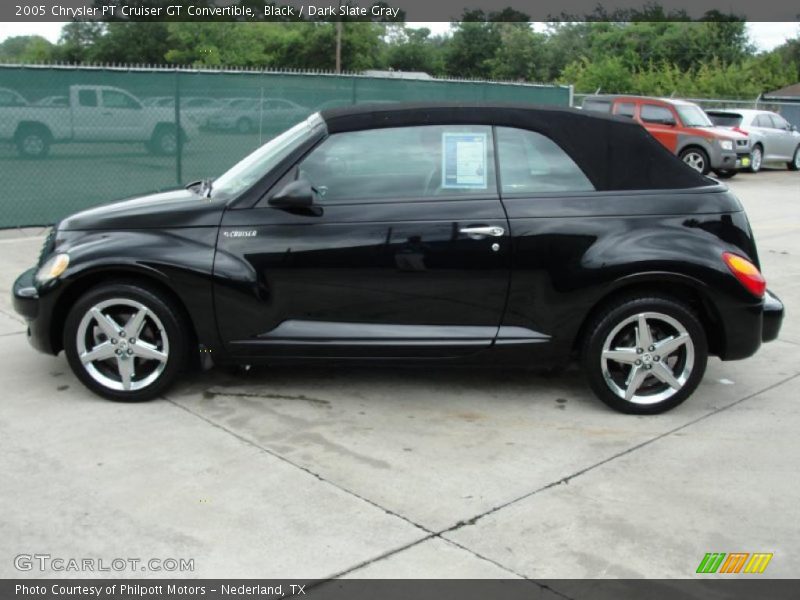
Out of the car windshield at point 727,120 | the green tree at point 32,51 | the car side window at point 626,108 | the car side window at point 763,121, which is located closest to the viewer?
the car side window at point 626,108

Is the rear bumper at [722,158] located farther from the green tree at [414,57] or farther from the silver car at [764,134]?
the green tree at [414,57]

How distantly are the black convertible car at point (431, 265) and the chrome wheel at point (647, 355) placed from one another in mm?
12

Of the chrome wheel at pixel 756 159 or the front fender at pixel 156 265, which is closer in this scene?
the front fender at pixel 156 265

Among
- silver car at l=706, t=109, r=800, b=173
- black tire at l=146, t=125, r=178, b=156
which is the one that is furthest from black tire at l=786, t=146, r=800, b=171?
black tire at l=146, t=125, r=178, b=156

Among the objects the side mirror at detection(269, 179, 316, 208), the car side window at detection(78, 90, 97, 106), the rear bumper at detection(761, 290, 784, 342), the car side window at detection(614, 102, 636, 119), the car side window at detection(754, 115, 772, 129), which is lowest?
the rear bumper at detection(761, 290, 784, 342)

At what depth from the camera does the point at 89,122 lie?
1074cm

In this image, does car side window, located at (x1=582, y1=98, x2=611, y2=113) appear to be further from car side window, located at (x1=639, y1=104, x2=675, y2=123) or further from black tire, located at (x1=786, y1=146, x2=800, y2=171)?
black tire, located at (x1=786, y1=146, x2=800, y2=171)

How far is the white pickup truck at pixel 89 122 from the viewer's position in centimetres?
1019

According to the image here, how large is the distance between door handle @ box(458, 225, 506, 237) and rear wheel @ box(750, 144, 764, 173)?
17556 millimetres

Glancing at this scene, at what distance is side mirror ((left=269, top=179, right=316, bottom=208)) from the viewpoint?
4.98 meters

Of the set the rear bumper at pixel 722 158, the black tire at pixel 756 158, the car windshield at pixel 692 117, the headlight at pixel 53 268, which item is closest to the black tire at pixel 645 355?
the headlight at pixel 53 268

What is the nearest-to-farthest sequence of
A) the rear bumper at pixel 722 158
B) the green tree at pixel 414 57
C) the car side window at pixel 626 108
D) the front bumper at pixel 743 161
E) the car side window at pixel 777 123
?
the rear bumper at pixel 722 158, the front bumper at pixel 743 161, the car side window at pixel 626 108, the car side window at pixel 777 123, the green tree at pixel 414 57

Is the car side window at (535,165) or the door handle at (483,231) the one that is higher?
the car side window at (535,165)

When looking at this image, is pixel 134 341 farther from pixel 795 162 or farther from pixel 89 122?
pixel 795 162
